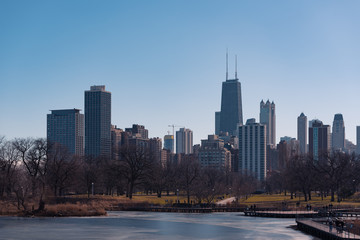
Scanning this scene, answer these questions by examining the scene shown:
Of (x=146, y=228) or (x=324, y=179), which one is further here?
(x=324, y=179)

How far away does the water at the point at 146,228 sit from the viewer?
6650 centimetres

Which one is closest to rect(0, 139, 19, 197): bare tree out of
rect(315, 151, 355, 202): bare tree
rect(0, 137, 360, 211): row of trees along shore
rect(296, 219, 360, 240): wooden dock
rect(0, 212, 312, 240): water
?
rect(0, 137, 360, 211): row of trees along shore

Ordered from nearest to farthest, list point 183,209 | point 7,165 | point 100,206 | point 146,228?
point 146,228, point 100,206, point 183,209, point 7,165

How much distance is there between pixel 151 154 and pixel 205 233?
6836cm

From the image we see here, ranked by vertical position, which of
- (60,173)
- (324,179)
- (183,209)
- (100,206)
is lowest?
(183,209)

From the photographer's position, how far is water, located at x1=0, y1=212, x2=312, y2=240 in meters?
66.5

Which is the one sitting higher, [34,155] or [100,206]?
[34,155]

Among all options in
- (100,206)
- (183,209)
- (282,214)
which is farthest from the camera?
(183,209)

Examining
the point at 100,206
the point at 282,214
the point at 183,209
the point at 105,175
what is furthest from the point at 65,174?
the point at 282,214

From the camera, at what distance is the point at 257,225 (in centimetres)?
7988

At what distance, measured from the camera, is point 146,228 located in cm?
7538

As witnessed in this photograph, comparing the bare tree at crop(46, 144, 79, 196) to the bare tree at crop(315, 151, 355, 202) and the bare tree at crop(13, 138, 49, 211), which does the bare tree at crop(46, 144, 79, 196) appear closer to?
the bare tree at crop(13, 138, 49, 211)

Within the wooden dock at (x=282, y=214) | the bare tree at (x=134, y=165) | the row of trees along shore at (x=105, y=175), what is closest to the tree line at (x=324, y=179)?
the row of trees along shore at (x=105, y=175)

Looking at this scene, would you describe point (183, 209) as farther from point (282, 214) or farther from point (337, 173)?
point (337, 173)
